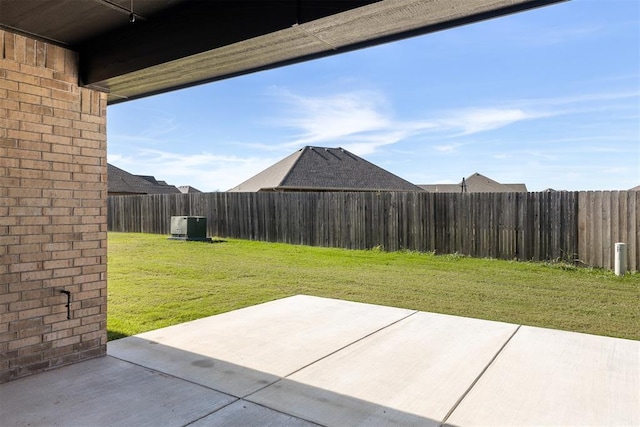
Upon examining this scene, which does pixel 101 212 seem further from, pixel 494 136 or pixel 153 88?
pixel 494 136

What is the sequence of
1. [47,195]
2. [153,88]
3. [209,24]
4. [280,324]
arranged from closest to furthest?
[209,24], [47,195], [153,88], [280,324]

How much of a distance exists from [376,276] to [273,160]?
740 inches

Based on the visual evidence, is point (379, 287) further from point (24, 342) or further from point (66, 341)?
point (24, 342)

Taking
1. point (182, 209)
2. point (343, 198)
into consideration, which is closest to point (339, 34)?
point (343, 198)

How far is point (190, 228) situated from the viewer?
1535 cm

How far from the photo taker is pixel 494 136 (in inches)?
1142

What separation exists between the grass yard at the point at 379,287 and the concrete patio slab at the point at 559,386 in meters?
1.06

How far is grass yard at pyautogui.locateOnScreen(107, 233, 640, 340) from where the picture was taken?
5316 mm

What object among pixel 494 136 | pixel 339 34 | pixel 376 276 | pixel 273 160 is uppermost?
pixel 494 136

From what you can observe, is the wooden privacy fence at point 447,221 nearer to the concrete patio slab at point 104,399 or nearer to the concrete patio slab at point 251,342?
the concrete patio slab at point 251,342

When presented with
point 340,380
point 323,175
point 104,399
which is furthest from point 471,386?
point 323,175

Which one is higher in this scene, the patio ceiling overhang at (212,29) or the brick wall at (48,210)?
the patio ceiling overhang at (212,29)

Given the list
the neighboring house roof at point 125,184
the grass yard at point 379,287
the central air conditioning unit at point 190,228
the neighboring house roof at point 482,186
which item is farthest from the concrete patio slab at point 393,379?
the neighboring house roof at point 482,186

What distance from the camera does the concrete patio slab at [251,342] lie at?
10.7 ft
